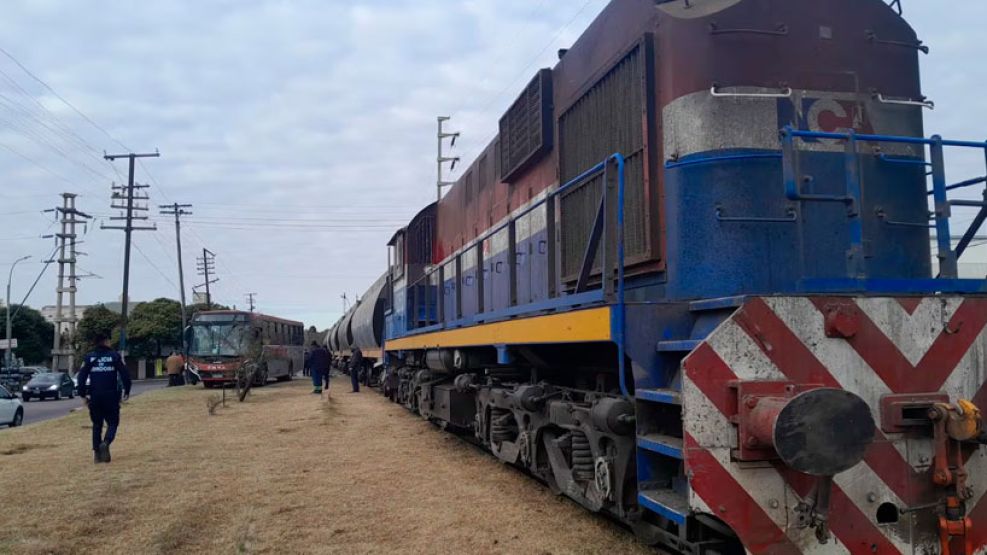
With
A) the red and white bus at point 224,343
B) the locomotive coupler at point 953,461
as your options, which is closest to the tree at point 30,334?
the red and white bus at point 224,343

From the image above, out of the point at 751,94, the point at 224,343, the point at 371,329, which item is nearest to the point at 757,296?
the point at 751,94

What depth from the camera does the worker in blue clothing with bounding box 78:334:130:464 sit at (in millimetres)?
8820

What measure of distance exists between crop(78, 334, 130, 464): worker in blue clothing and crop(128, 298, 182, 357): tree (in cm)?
4857

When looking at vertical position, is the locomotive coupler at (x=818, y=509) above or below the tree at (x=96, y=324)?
below

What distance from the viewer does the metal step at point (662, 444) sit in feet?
12.0

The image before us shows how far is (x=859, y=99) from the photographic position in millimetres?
4441

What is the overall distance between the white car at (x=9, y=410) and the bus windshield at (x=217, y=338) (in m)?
8.68

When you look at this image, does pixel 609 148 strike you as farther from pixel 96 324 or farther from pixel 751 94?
pixel 96 324

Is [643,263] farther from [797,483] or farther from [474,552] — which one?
[474,552]

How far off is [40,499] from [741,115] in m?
6.67

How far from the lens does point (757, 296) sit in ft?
11.7

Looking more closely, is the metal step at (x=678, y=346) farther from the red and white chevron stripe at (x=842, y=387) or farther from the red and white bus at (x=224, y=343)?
the red and white bus at (x=224, y=343)

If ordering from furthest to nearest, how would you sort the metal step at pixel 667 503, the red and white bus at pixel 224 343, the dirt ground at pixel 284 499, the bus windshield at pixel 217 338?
the bus windshield at pixel 217 338
the red and white bus at pixel 224 343
the dirt ground at pixel 284 499
the metal step at pixel 667 503

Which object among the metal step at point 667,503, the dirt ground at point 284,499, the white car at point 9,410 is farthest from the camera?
the white car at point 9,410
